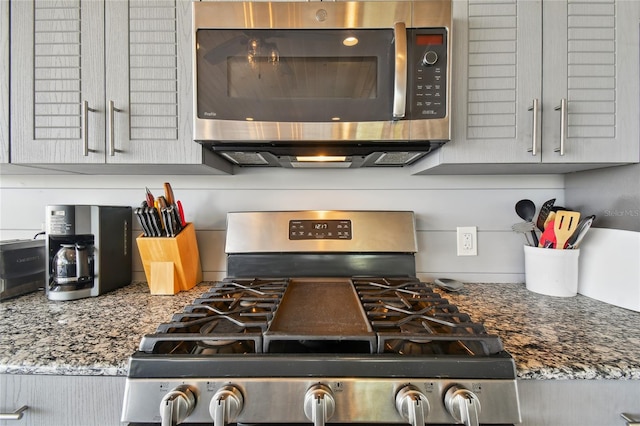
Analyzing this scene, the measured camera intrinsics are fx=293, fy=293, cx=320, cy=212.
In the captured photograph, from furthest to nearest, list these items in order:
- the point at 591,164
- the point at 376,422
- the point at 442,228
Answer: the point at 442,228 → the point at 591,164 → the point at 376,422

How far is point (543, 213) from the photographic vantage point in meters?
1.12

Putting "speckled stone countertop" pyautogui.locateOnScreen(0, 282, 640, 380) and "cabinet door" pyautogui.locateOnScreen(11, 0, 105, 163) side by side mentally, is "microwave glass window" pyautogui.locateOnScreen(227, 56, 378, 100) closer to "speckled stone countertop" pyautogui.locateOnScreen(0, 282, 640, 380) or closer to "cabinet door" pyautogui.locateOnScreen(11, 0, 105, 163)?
"cabinet door" pyautogui.locateOnScreen(11, 0, 105, 163)

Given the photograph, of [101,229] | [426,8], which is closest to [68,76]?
[101,229]

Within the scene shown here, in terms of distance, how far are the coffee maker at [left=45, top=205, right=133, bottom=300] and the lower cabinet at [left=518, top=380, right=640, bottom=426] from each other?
131 centimetres

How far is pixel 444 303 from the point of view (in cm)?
85

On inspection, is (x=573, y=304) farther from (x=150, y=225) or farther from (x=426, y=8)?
(x=150, y=225)

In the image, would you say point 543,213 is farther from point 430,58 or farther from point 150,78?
point 150,78

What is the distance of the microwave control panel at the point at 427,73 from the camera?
2.84 feet

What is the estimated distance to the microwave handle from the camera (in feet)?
2.71

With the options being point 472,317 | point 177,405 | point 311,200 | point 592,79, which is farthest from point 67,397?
point 592,79

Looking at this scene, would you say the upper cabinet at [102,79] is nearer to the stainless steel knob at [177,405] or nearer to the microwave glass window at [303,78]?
the microwave glass window at [303,78]

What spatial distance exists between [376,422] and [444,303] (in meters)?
0.40

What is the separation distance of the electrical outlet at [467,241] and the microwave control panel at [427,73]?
58 cm

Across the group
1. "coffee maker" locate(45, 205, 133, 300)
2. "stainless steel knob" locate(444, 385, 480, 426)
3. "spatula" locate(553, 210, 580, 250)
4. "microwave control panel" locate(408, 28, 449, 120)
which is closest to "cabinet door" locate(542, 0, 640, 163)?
"spatula" locate(553, 210, 580, 250)
